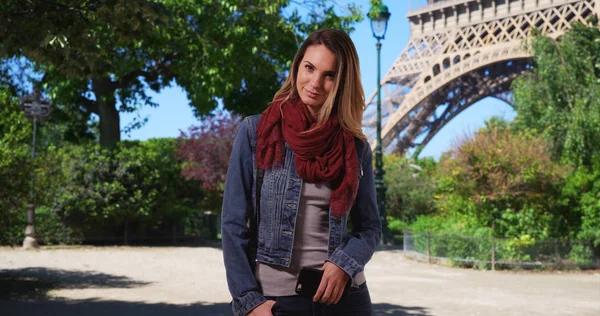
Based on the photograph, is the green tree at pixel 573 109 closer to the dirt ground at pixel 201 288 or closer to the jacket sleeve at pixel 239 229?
the dirt ground at pixel 201 288

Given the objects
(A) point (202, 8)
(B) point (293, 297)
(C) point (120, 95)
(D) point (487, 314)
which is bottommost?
(D) point (487, 314)

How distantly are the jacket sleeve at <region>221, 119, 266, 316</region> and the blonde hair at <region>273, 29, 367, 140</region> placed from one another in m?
0.26

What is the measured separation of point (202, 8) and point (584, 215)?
1004 centimetres

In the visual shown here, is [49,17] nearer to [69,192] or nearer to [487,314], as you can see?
[487,314]

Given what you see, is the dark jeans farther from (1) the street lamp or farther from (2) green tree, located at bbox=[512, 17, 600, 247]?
(1) the street lamp

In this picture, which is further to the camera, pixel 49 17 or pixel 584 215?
pixel 584 215

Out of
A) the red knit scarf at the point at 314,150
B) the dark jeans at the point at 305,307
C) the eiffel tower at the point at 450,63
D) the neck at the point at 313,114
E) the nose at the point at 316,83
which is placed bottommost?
the dark jeans at the point at 305,307

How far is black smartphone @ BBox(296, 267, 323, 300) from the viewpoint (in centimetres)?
222

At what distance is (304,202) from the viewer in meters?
2.30

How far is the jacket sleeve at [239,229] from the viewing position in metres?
2.21

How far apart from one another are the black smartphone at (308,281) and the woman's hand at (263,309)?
102mm

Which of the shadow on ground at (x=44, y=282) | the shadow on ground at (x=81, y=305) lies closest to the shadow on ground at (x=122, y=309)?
the shadow on ground at (x=81, y=305)

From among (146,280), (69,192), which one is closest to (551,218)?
(146,280)

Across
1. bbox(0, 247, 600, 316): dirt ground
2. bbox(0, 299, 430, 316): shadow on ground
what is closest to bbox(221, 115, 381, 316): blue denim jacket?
bbox(0, 299, 430, 316): shadow on ground
